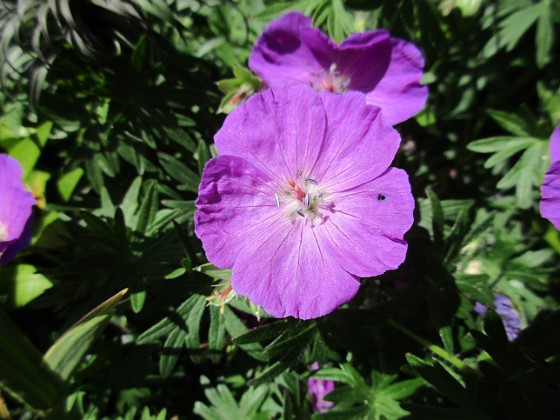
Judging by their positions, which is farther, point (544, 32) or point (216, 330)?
point (544, 32)

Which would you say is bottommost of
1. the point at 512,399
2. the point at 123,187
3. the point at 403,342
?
the point at 403,342

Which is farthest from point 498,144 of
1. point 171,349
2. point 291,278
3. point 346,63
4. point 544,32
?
point 171,349

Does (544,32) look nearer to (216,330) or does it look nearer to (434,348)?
(434,348)

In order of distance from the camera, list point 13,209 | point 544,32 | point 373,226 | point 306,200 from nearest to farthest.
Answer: point 373,226 < point 306,200 < point 13,209 < point 544,32

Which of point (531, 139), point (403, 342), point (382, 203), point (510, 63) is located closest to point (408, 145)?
point (531, 139)

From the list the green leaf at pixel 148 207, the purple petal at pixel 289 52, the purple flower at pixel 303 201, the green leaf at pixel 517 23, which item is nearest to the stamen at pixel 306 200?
the purple flower at pixel 303 201

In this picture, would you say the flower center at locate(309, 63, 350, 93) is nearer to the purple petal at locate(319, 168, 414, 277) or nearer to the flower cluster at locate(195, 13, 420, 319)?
the flower cluster at locate(195, 13, 420, 319)

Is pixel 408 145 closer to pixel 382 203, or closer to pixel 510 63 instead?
pixel 510 63
